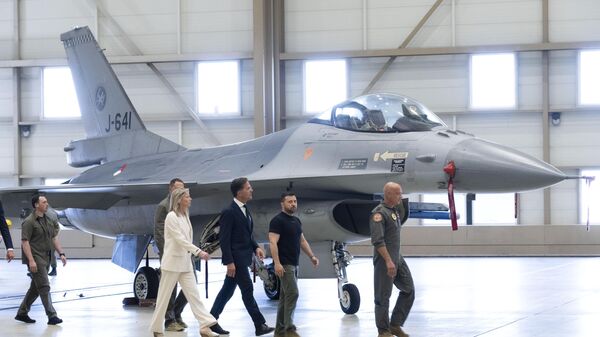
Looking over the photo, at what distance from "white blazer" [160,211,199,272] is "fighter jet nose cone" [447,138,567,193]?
3.54 m

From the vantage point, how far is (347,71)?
2548 cm

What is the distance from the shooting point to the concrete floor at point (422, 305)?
10.0 metres

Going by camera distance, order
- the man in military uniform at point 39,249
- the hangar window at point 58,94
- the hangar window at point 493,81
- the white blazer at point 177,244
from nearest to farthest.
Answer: the white blazer at point 177,244
the man in military uniform at point 39,249
the hangar window at point 493,81
the hangar window at point 58,94

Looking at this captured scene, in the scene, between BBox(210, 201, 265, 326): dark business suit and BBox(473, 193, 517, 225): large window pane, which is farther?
BBox(473, 193, 517, 225): large window pane

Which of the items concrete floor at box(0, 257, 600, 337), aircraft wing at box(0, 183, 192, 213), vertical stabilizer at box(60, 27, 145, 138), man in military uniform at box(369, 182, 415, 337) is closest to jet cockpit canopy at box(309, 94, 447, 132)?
concrete floor at box(0, 257, 600, 337)

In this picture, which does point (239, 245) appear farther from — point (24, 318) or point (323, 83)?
point (323, 83)

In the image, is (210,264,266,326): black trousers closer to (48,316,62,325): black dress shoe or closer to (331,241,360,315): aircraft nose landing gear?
(331,241,360,315): aircraft nose landing gear

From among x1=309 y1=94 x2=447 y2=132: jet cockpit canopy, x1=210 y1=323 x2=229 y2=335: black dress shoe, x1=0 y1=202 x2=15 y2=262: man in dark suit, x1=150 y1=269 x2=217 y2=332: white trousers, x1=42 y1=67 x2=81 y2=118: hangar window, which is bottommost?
x1=210 y1=323 x2=229 y2=335: black dress shoe

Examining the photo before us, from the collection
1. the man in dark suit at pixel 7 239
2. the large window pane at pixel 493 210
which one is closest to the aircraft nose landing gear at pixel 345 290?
the man in dark suit at pixel 7 239

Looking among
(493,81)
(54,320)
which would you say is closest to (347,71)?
(493,81)

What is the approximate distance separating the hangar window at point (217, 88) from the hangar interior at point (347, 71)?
182mm

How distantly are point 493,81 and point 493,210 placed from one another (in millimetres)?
3343

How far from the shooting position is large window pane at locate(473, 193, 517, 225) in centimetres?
2502

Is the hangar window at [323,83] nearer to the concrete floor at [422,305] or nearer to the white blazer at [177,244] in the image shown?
the concrete floor at [422,305]
